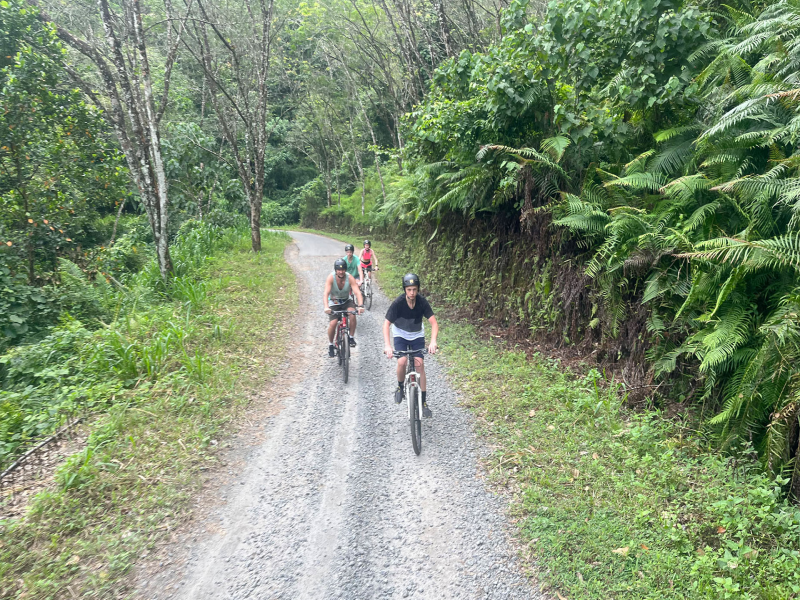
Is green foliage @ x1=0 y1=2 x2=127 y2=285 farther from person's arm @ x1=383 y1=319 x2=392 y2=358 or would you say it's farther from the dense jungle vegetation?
person's arm @ x1=383 y1=319 x2=392 y2=358

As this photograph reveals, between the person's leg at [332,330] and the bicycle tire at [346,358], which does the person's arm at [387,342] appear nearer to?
the bicycle tire at [346,358]

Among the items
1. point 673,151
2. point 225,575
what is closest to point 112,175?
point 225,575

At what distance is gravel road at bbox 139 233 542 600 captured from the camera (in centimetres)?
360

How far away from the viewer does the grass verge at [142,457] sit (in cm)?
368

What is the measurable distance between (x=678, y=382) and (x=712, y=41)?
4.78 metres

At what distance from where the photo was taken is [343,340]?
7.64m

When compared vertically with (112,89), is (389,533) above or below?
below

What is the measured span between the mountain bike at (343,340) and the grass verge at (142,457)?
1284 mm

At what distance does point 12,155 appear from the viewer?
9695 millimetres

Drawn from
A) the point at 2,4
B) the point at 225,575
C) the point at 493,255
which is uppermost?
the point at 2,4

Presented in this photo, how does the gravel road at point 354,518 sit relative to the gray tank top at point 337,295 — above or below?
below

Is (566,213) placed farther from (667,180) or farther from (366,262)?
(366,262)

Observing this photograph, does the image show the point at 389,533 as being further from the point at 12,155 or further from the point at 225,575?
the point at 12,155

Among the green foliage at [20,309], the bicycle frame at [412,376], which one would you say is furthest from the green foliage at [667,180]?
the green foliage at [20,309]
